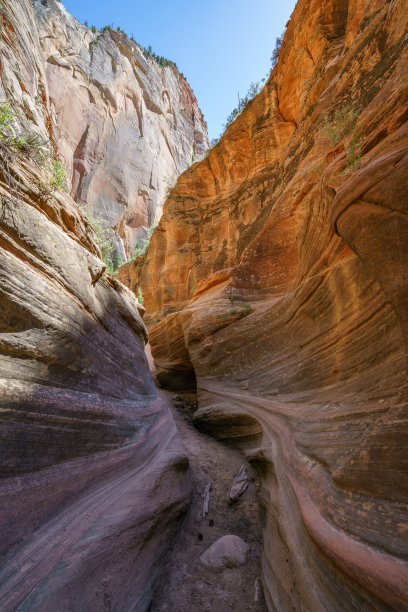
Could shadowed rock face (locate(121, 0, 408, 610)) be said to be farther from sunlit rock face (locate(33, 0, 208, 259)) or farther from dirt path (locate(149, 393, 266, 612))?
sunlit rock face (locate(33, 0, 208, 259))

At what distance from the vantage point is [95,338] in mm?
4168

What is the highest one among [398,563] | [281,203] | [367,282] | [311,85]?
[311,85]

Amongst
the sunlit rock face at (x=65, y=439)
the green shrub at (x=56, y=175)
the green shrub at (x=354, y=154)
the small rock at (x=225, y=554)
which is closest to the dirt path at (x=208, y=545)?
the small rock at (x=225, y=554)

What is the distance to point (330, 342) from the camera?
423cm

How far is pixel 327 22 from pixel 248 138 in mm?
5394

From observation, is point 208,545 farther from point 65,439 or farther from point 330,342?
point 330,342

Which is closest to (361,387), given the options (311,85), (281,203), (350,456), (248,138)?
(350,456)

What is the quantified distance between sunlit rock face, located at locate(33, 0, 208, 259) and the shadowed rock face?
18.2 metres

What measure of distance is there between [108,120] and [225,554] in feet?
127

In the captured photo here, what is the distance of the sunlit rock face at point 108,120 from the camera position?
28.2m

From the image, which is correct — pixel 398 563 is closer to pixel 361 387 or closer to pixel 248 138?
pixel 361 387

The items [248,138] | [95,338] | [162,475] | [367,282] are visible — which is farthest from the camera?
[248,138]

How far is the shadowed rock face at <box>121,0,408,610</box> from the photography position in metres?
2.24

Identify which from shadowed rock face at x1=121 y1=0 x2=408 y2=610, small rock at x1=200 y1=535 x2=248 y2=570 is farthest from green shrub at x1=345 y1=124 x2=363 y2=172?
small rock at x1=200 y1=535 x2=248 y2=570
